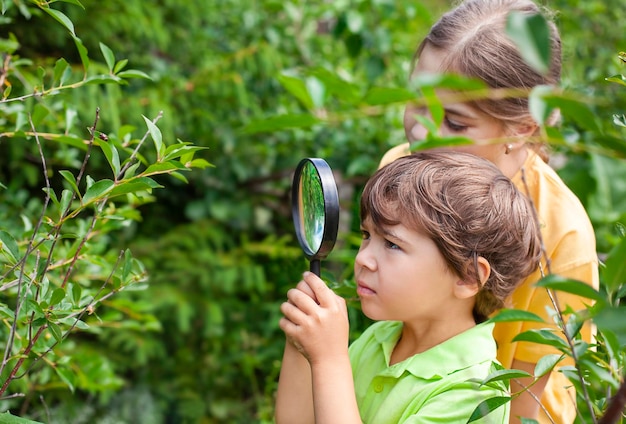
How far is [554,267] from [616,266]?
0.95 meters

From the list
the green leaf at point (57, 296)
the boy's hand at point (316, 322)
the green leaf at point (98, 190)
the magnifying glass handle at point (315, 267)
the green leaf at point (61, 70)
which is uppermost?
the green leaf at point (61, 70)

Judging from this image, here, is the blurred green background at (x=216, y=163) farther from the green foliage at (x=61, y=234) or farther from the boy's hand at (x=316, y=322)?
the boy's hand at (x=316, y=322)

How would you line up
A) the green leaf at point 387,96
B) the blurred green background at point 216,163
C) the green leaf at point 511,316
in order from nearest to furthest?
1. the green leaf at point 387,96
2. the green leaf at point 511,316
3. the blurred green background at point 216,163

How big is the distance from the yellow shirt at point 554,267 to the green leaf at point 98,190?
89cm

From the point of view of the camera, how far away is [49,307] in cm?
131

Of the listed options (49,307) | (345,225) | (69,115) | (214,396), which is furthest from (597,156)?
(345,225)

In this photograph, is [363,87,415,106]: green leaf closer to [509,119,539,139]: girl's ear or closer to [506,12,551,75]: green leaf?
[506,12,551,75]: green leaf

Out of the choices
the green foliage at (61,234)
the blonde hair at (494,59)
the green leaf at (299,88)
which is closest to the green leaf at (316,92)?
the green leaf at (299,88)

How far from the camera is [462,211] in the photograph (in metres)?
1.49

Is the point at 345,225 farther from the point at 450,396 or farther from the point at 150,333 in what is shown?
the point at 450,396

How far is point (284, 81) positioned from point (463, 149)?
107 cm

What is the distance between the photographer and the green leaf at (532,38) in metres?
0.70

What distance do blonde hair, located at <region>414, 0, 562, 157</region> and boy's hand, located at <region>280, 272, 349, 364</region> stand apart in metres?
0.66

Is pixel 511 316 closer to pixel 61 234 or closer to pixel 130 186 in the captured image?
pixel 130 186
